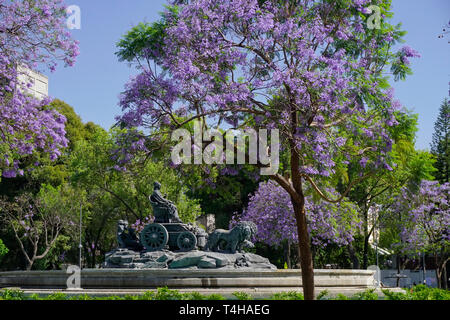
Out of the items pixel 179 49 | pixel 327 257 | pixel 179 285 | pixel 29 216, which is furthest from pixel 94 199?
pixel 179 49

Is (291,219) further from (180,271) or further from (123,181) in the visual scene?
(180,271)

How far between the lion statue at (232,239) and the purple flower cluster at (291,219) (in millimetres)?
12300

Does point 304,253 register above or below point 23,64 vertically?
below

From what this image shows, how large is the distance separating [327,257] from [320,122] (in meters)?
32.3

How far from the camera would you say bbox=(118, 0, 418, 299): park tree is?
436 inches

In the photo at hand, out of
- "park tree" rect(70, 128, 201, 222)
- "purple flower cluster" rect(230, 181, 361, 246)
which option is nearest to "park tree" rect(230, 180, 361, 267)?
"purple flower cluster" rect(230, 181, 361, 246)

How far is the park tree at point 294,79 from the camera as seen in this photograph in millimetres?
11078

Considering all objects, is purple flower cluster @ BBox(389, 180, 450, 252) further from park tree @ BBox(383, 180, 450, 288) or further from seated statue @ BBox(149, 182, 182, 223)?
seated statue @ BBox(149, 182, 182, 223)

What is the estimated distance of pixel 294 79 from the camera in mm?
10797

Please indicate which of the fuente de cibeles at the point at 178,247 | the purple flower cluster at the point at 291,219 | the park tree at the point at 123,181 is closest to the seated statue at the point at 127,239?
the fuente de cibeles at the point at 178,247

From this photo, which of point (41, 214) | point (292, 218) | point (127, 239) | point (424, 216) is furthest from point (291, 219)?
point (41, 214)

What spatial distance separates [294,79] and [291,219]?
1877 cm

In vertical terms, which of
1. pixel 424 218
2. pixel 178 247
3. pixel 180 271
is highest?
pixel 424 218

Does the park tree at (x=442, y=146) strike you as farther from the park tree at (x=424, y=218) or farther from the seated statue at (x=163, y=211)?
the seated statue at (x=163, y=211)
